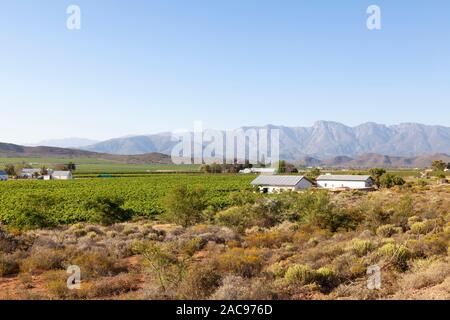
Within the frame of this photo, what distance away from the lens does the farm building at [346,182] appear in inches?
3004

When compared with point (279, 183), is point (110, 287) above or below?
above

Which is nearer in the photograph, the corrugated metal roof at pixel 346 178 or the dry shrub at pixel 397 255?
the dry shrub at pixel 397 255

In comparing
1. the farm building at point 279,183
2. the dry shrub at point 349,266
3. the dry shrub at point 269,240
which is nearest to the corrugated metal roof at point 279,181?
the farm building at point 279,183

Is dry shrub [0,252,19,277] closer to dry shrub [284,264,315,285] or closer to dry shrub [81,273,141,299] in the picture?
dry shrub [81,273,141,299]

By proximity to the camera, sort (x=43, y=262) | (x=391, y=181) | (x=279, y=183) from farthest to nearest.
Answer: (x=391, y=181) < (x=279, y=183) < (x=43, y=262)

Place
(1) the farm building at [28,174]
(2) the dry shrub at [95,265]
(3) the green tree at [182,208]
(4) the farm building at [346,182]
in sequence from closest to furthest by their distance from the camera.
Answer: (2) the dry shrub at [95,265] → (3) the green tree at [182,208] → (4) the farm building at [346,182] → (1) the farm building at [28,174]

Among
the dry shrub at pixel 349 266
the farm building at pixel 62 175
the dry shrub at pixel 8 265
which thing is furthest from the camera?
the farm building at pixel 62 175

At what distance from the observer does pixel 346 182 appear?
77.8 metres

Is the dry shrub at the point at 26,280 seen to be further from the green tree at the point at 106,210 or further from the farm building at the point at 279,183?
the farm building at the point at 279,183

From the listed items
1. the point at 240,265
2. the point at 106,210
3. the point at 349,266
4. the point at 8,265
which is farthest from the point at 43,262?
the point at 106,210

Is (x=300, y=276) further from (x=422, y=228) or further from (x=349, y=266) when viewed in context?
(x=422, y=228)
